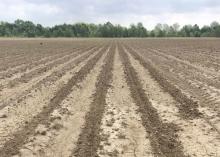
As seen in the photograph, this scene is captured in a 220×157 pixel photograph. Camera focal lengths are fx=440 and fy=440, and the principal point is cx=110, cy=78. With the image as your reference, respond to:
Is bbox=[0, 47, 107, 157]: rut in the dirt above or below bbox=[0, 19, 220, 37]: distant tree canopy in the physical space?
above

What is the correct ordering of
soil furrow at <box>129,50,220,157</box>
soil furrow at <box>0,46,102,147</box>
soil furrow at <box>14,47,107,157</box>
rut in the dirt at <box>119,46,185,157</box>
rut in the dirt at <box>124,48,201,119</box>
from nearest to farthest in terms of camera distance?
rut in the dirt at <box>119,46,185,157</box>, soil furrow at <box>14,47,107,157</box>, soil furrow at <box>129,50,220,157</box>, soil furrow at <box>0,46,102,147</box>, rut in the dirt at <box>124,48,201,119</box>

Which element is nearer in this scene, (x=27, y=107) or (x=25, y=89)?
(x=27, y=107)

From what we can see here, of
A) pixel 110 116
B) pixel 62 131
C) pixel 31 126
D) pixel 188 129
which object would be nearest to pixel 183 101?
pixel 110 116

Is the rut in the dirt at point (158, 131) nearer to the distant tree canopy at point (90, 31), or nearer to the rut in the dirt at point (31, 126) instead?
the rut in the dirt at point (31, 126)

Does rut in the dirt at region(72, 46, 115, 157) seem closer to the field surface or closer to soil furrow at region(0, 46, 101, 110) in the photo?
the field surface

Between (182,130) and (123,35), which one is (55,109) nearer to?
(182,130)

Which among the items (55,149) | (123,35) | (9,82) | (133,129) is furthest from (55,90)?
(123,35)

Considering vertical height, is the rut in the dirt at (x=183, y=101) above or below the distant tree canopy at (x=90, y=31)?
above

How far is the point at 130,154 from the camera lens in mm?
7891

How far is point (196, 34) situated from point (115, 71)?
142 metres

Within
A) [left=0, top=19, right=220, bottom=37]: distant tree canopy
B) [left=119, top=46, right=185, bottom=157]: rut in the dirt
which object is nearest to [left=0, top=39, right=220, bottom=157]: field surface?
[left=119, top=46, right=185, bottom=157]: rut in the dirt

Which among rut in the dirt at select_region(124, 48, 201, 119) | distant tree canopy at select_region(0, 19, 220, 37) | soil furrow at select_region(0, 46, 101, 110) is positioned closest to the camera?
rut in the dirt at select_region(124, 48, 201, 119)

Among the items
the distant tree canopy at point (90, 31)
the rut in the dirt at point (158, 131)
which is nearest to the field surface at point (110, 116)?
the rut in the dirt at point (158, 131)

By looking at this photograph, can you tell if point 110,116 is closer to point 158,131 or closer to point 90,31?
point 158,131
